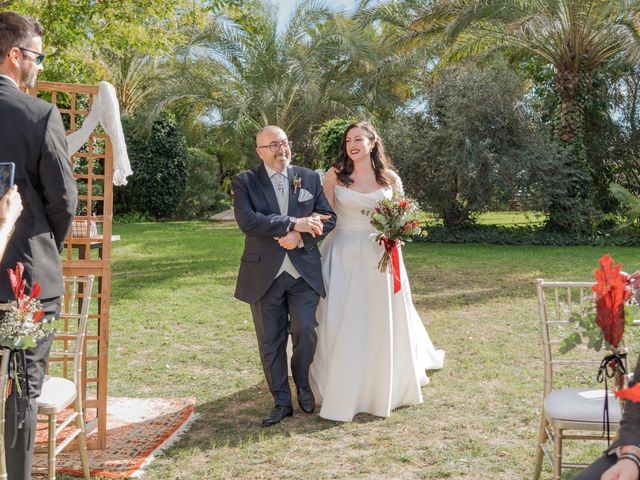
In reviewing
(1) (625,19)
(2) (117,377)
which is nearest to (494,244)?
(1) (625,19)

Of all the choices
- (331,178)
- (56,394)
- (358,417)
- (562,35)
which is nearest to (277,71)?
(562,35)

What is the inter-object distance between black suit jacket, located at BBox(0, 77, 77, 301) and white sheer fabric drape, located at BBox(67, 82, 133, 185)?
1.25m

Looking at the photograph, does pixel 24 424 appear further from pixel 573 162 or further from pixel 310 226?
pixel 573 162

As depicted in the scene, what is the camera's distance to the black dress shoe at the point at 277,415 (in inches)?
214

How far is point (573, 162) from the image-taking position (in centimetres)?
1883

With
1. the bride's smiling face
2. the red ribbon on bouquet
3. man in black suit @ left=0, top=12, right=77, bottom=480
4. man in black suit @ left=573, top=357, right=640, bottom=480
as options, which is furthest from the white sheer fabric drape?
man in black suit @ left=573, top=357, right=640, bottom=480

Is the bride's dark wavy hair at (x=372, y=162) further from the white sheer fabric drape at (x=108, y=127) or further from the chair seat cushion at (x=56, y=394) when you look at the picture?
the chair seat cushion at (x=56, y=394)

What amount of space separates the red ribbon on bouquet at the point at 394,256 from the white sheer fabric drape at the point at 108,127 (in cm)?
212

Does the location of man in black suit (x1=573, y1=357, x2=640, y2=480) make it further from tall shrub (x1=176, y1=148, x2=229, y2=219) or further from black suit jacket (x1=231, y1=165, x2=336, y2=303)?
tall shrub (x1=176, y1=148, x2=229, y2=219)

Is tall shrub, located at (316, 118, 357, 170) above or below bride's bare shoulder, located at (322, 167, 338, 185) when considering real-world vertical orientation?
above

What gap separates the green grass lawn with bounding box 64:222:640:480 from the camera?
185 inches

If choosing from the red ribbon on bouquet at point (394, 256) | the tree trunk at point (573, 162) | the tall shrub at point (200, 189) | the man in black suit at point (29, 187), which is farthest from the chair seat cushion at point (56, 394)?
the tall shrub at point (200, 189)

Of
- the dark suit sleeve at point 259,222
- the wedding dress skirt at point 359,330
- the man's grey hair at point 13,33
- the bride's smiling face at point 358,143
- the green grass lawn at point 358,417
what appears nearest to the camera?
the man's grey hair at point 13,33

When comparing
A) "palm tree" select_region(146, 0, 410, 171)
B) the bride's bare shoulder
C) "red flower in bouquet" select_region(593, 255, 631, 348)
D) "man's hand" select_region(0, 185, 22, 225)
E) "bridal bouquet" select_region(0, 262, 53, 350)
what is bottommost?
"bridal bouquet" select_region(0, 262, 53, 350)
